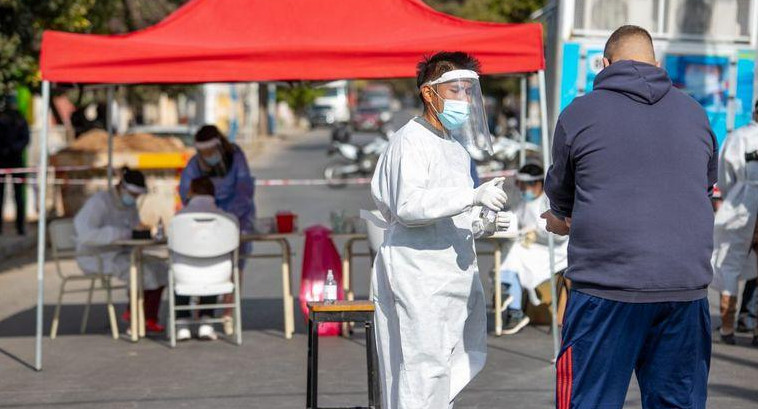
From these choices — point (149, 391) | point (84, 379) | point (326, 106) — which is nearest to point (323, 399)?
point (149, 391)

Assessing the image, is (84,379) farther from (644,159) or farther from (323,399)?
(644,159)

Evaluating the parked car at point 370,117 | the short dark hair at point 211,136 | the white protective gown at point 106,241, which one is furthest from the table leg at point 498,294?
the parked car at point 370,117

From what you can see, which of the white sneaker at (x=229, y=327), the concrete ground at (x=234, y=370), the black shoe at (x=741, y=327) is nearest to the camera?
the concrete ground at (x=234, y=370)

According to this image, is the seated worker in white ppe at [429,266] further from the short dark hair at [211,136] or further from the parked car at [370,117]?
the parked car at [370,117]

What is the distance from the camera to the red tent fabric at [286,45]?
887 cm

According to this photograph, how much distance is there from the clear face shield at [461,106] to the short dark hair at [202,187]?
15.3 feet

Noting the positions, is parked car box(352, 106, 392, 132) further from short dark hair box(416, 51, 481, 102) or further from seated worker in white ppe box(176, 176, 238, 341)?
short dark hair box(416, 51, 481, 102)

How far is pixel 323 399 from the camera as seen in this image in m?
7.84

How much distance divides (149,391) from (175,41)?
2.57m

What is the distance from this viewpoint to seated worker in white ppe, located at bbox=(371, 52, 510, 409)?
210 inches

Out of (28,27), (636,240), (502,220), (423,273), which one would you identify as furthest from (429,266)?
(28,27)

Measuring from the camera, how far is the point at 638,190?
4.53 m

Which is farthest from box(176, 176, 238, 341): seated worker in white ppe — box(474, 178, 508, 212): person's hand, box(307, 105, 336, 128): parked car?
box(307, 105, 336, 128): parked car

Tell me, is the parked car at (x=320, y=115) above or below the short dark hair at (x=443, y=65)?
below
